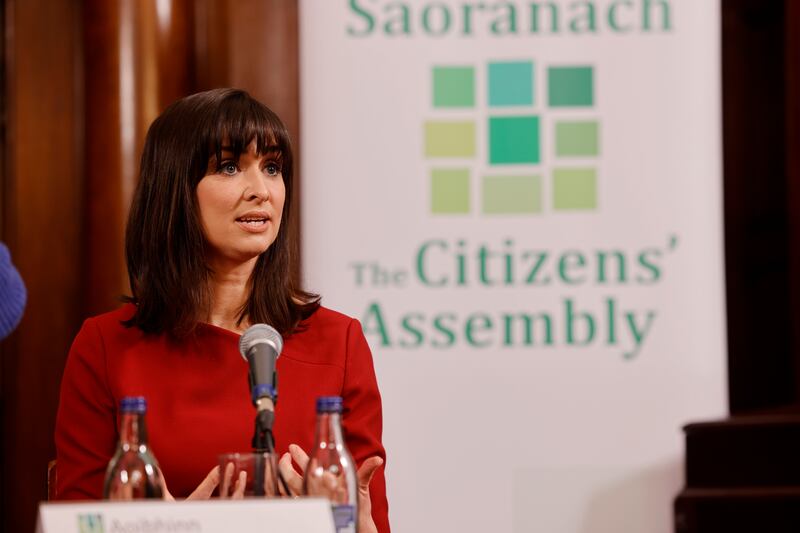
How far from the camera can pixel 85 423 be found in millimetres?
1950

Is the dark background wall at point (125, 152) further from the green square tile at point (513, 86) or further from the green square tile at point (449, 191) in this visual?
the green square tile at point (513, 86)

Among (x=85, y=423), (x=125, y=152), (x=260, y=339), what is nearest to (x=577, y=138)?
(x=125, y=152)

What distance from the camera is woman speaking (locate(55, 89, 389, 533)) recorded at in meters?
1.92

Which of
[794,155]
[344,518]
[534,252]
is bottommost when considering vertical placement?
[344,518]

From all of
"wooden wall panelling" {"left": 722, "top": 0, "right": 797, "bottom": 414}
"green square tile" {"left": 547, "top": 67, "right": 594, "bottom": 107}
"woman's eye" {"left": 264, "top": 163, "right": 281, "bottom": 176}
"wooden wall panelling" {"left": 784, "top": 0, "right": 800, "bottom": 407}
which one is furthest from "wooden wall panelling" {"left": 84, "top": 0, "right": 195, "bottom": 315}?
"wooden wall panelling" {"left": 784, "top": 0, "right": 800, "bottom": 407}

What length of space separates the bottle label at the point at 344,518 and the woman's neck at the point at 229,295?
2.36ft

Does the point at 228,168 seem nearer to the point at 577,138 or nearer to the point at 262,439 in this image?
the point at 262,439

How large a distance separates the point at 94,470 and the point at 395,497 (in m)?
1.10

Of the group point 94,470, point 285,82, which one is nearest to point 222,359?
point 94,470

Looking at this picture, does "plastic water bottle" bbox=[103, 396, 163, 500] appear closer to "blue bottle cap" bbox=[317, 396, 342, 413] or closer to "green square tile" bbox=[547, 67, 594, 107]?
"blue bottle cap" bbox=[317, 396, 342, 413]

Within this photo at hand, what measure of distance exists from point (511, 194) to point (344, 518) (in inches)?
64.3

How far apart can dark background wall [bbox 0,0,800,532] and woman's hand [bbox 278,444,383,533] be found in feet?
5.12

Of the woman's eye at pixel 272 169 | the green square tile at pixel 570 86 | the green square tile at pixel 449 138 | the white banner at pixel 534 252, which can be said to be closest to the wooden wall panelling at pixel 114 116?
the white banner at pixel 534 252

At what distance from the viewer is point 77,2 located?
338 centimetres
